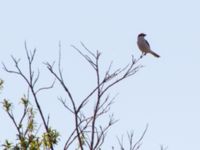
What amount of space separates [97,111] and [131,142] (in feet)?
1.80

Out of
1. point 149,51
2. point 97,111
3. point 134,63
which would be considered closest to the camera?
point 97,111

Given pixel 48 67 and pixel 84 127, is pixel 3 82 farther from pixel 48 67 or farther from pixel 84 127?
pixel 84 127

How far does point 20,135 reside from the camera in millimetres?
7016

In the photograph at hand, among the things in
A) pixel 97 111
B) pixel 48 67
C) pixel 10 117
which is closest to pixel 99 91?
pixel 97 111

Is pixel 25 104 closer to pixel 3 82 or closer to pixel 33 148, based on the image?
pixel 3 82

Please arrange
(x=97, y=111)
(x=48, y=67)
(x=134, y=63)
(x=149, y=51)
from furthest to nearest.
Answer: (x=149, y=51)
(x=134, y=63)
(x=48, y=67)
(x=97, y=111)

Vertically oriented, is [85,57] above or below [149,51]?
below

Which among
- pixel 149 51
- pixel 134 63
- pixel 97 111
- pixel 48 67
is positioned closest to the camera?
pixel 97 111

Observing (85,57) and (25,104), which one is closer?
(85,57)

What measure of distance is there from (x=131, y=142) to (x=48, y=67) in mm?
1278

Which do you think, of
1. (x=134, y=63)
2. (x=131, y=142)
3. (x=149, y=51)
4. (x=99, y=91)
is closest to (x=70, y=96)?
(x=99, y=91)

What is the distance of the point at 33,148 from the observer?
21.9ft

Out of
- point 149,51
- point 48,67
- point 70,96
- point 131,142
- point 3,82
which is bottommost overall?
point 131,142

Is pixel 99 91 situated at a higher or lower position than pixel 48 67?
lower
